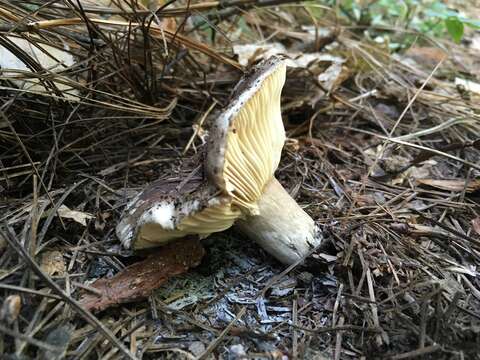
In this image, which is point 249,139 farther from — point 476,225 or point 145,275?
point 476,225

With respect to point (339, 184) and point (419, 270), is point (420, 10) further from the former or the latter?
point (419, 270)

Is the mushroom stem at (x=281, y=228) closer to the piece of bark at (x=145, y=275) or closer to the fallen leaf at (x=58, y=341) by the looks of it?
the piece of bark at (x=145, y=275)

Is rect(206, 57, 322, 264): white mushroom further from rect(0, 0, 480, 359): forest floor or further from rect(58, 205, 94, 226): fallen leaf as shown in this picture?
rect(58, 205, 94, 226): fallen leaf

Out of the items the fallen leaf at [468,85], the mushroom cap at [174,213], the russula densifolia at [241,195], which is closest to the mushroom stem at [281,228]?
the russula densifolia at [241,195]

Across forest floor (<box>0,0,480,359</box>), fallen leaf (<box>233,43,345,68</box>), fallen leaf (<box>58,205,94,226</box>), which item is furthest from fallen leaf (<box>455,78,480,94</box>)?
fallen leaf (<box>58,205,94,226</box>)

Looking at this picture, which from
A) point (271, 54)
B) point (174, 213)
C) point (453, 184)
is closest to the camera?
point (174, 213)

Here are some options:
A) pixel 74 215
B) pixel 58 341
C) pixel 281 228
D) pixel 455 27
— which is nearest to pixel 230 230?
pixel 281 228

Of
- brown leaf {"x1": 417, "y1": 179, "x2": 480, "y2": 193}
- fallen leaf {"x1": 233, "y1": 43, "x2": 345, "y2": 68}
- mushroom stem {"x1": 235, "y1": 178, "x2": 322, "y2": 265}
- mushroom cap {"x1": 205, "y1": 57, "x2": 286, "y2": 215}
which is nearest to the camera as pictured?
mushroom cap {"x1": 205, "y1": 57, "x2": 286, "y2": 215}
